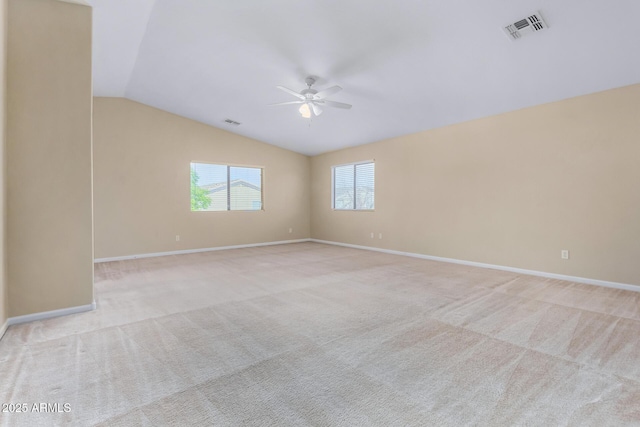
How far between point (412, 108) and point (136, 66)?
14.8 ft

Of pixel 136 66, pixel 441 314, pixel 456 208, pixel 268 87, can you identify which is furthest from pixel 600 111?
pixel 136 66

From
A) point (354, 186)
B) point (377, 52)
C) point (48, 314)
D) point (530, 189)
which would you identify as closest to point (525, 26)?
point (377, 52)

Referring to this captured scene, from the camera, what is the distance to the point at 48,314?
2861 millimetres

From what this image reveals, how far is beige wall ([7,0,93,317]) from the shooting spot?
2.73 meters

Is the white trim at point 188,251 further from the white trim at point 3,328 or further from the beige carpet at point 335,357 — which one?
the white trim at point 3,328

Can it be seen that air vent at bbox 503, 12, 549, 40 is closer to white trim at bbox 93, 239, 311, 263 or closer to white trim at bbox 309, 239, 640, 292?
white trim at bbox 309, 239, 640, 292

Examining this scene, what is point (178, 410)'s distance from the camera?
1567 mm

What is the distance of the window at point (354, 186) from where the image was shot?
7.33 m

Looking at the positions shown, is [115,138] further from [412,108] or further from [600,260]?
[600,260]

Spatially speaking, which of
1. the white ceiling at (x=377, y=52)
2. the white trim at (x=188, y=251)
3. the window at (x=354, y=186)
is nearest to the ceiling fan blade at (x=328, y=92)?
the white ceiling at (x=377, y=52)

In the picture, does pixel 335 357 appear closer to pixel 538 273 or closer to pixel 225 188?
pixel 538 273

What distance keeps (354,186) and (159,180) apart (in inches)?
179

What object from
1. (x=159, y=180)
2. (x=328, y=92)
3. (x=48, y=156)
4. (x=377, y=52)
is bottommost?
(x=48, y=156)

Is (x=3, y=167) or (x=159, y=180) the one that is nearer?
(x=3, y=167)
